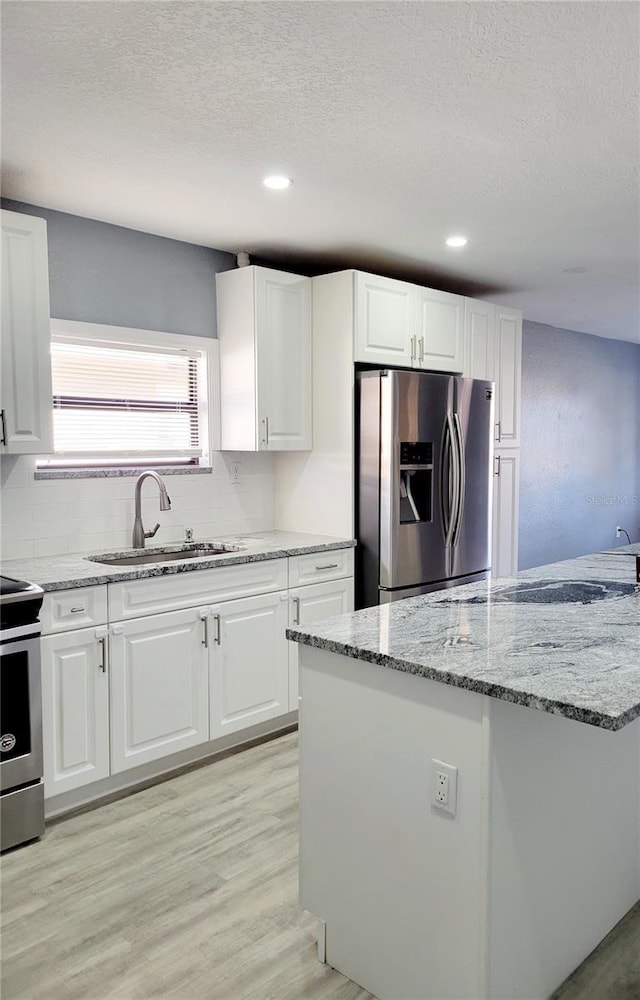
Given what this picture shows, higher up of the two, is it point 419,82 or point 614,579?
point 419,82

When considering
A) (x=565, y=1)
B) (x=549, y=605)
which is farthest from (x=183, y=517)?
(x=565, y=1)

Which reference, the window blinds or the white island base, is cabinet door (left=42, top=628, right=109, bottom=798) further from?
the white island base

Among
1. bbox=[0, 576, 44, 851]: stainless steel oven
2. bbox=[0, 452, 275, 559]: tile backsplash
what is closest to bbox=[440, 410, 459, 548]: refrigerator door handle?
bbox=[0, 452, 275, 559]: tile backsplash

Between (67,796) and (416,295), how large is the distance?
3.04m

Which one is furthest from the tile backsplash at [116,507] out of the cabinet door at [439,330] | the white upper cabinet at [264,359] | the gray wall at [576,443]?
the gray wall at [576,443]

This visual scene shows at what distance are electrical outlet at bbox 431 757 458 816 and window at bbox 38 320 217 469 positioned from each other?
2352mm

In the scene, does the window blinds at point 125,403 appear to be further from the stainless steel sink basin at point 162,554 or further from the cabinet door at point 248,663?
the cabinet door at point 248,663

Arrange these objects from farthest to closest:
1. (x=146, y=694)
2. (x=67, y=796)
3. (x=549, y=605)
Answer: (x=146, y=694) < (x=67, y=796) < (x=549, y=605)

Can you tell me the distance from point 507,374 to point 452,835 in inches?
147

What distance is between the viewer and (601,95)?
2.16 m

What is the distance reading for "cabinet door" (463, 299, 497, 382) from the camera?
14.8 ft

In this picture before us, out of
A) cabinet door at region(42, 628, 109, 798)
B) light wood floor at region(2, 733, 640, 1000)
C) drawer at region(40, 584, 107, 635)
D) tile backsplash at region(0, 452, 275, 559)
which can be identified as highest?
tile backsplash at region(0, 452, 275, 559)

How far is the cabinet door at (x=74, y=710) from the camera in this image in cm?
269

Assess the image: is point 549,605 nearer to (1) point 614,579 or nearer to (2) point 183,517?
(1) point 614,579
